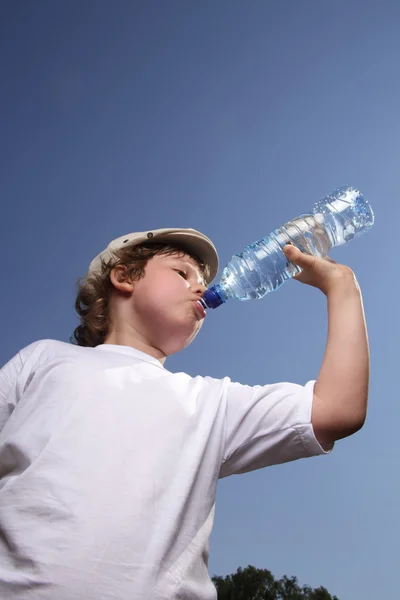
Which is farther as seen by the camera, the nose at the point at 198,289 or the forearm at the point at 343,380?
the nose at the point at 198,289

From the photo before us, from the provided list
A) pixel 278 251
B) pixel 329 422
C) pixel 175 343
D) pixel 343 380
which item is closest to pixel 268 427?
pixel 329 422

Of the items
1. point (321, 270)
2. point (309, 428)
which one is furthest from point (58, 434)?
point (321, 270)

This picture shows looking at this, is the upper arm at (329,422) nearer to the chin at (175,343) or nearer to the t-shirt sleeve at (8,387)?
the chin at (175,343)

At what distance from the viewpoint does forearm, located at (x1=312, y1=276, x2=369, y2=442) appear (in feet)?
7.00

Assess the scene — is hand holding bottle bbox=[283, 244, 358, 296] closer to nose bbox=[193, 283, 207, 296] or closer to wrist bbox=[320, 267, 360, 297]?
wrist bbox=[320, 267, 360, 297]

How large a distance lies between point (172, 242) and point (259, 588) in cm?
4264

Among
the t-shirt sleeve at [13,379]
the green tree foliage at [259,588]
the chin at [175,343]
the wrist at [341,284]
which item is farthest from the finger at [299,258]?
the green tree foliage at [259,588]

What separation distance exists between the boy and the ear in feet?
1.62

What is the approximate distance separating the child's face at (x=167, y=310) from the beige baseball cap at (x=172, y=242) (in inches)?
13.9

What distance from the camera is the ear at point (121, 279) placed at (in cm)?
320

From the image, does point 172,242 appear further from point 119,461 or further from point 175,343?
point 119,461

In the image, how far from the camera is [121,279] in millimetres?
3271

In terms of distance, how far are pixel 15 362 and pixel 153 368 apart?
1.93 feet

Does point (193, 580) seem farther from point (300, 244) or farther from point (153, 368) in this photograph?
point (300, 244)
